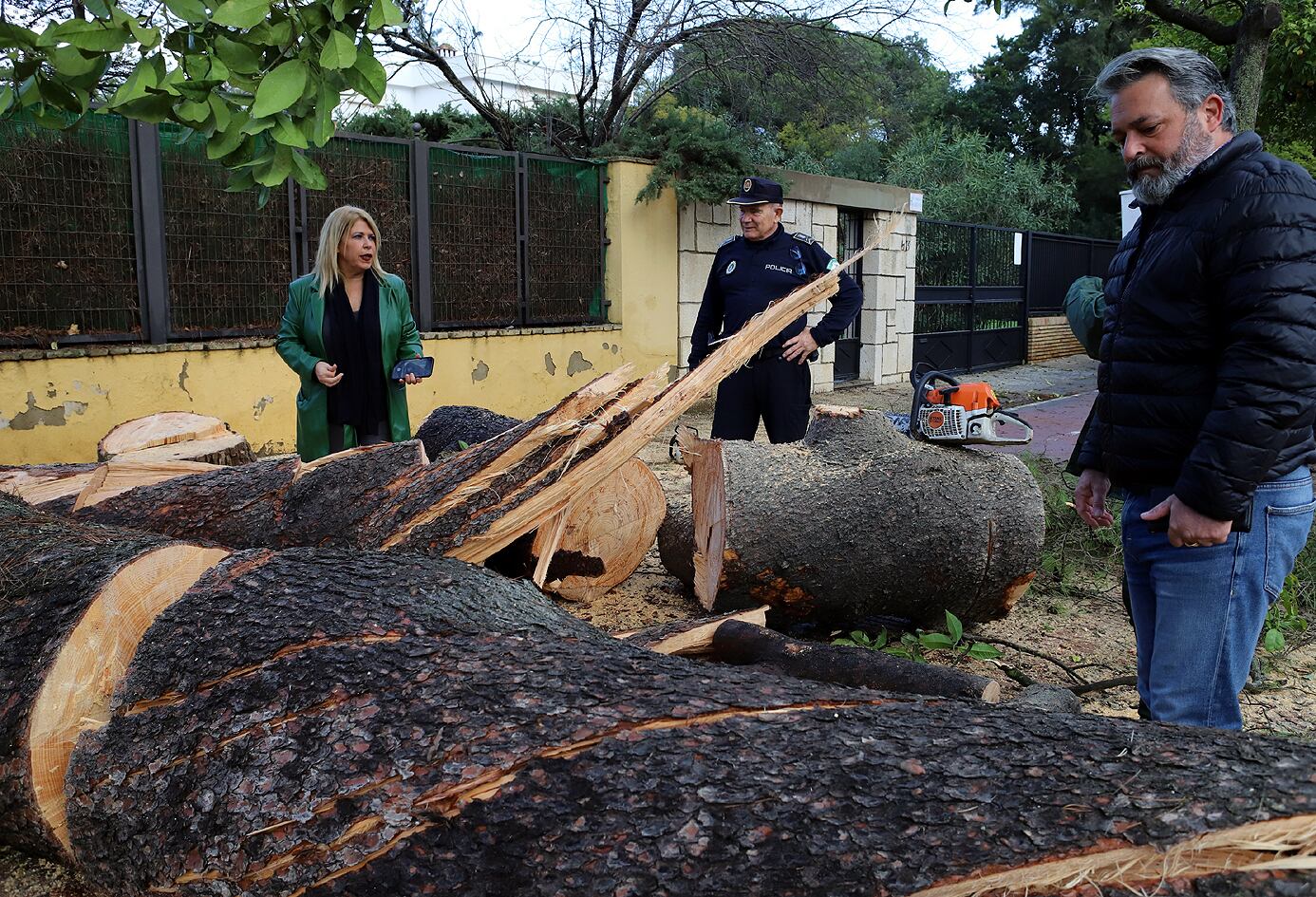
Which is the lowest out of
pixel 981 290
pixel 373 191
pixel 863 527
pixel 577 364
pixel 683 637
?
pixel 683 637

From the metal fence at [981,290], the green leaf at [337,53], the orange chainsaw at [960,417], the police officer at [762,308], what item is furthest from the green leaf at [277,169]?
the metal fence at [981,290]

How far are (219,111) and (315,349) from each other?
2.41m

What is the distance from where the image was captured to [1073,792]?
4.92 feet

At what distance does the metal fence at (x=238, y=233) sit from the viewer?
6.54 meters

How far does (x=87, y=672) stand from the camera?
2240mm

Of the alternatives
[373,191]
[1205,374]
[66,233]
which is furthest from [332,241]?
[373,191]

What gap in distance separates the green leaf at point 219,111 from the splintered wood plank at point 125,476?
212 centimetres

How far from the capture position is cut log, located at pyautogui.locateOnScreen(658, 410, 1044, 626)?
3.91 m

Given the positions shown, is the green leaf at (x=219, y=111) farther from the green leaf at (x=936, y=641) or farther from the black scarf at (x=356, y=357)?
the green leaf at (x=936, y=641)

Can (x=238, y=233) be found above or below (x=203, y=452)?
above

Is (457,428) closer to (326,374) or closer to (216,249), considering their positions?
(326,374)

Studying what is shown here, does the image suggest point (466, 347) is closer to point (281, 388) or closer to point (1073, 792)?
point (281, 388)

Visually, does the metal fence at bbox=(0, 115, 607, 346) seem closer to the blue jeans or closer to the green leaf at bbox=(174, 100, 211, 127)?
the green leaf at bbox=(174, 100, 211, 127)

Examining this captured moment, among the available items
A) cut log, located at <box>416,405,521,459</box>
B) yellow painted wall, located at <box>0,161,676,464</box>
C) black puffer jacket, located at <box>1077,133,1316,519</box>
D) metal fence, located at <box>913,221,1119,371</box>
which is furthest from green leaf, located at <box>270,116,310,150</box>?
metal fence, located at <box>913,221,1119,371</box>
